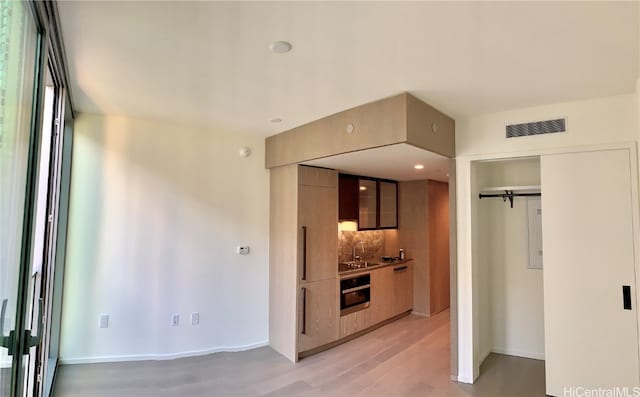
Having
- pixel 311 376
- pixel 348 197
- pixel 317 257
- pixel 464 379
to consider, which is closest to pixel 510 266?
pixel 464 379

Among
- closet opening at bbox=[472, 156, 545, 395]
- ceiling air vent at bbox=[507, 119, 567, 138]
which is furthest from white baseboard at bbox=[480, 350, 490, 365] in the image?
ceiling air vent at bbox=[507, 119, 567, 138]

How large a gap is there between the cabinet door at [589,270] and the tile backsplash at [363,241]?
2.91 metres

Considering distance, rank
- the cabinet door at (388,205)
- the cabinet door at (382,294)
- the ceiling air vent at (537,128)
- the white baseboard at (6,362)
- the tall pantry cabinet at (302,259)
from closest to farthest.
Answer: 1. the white baseboard at (6,362)
2. the ceiling air vent at (537,128)
3. the tall pantry cabinet at (302,259)
4. the cabinet door at (382,294)
5. the cabinet door at (388,205)

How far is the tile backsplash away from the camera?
5.54 m

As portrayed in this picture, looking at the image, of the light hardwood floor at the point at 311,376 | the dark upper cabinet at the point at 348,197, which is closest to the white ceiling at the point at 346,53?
the dark upper cabinet at the point at 348,197

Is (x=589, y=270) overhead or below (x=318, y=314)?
overhead

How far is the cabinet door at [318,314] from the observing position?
4.07m

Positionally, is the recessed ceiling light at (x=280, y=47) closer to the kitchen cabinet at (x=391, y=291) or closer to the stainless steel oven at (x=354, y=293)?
the stainless steel oven at (x=354, y=293)

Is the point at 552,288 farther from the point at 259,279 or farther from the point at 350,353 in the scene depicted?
the point at 259,279

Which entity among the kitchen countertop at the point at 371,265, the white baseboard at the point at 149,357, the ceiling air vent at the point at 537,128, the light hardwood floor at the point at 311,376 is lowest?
the light hardwood floor at the point at 311,376

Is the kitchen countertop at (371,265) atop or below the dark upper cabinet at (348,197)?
below

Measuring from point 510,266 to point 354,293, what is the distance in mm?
2003

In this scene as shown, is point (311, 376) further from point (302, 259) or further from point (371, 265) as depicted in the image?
point (371, 265)

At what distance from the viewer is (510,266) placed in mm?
4250
